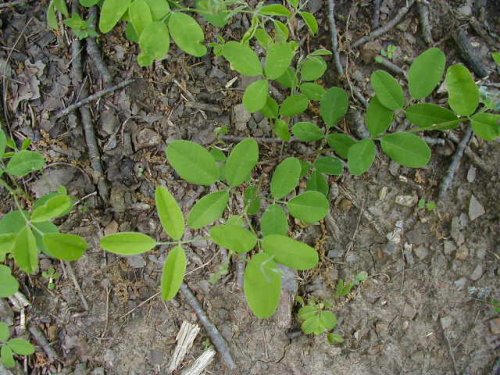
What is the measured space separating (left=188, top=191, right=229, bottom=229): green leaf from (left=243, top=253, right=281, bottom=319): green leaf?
29 centimetres

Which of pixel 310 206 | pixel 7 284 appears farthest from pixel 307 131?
pixel 7 284

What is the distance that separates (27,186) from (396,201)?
1687 millimetres

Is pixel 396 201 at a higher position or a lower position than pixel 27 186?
lower

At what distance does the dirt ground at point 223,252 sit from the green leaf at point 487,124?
66cm

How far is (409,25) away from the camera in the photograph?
227 centimetres

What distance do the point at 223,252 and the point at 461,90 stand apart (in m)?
1.20

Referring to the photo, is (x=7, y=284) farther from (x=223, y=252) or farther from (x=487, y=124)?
(x=487, y=124)

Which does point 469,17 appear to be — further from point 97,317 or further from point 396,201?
point 97,317

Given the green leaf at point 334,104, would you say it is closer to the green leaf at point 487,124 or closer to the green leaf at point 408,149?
the green leaf at point 408,149

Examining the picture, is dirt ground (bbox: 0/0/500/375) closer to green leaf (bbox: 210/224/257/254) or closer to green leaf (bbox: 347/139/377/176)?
green leaf (bbox: 347/139/377/176)

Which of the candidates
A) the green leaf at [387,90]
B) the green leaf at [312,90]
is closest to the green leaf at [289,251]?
the green leaf at [387,90]

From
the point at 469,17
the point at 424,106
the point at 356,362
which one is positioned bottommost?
the point at 356,362

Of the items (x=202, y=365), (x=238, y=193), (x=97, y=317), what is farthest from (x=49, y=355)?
(x=238, y=193)

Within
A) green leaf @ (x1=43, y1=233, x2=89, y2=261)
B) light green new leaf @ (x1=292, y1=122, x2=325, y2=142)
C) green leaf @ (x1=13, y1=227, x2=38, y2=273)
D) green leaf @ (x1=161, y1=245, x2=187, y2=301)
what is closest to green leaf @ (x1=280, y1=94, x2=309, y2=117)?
light green new leaf @ (x1=292, y1=122, x2=325, y2=142)
